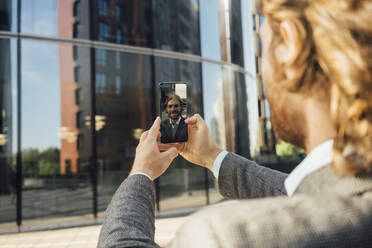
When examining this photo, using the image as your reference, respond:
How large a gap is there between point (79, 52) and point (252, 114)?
695 centimetres

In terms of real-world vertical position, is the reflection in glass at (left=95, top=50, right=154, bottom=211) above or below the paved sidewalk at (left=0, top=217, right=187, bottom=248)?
above

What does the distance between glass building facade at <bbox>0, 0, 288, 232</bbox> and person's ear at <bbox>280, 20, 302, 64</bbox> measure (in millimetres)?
7816

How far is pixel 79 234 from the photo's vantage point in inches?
264

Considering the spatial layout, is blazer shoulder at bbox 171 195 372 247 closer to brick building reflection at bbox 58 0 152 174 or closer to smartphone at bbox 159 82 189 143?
smartphone at bbox 159 82 189 143

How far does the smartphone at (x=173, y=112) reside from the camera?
1370 mm

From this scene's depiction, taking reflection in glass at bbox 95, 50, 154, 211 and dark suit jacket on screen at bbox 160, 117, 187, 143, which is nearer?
dark suit jacket on screen at bbox 160, 117, 187, 143

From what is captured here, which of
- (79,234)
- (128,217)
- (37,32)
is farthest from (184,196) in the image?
(128,217)

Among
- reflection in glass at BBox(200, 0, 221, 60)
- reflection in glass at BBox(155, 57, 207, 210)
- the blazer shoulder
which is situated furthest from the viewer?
reflection in glass at BBox(200, 0, 221, 60)

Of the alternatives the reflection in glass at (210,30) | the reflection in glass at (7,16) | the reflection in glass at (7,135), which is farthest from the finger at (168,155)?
the reflection in glass at (210,30)

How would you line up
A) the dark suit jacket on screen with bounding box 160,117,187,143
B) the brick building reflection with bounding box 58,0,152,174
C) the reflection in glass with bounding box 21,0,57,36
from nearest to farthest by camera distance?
1. the dark suit jacket on screen with bounding box 160,117,187,143
2. the reflection in glass with bounding box 21,0,57,36
3. the brick building reflection with bounding box 58,0,152,174

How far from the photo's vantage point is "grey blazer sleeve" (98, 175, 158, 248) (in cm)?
67

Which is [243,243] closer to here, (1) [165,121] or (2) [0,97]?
(1) [165,121]

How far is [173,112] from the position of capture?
1.53 meters

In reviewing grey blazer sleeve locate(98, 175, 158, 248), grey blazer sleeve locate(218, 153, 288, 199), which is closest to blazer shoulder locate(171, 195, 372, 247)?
grey blazer sleeve locate(98, 175, 158, 248)
